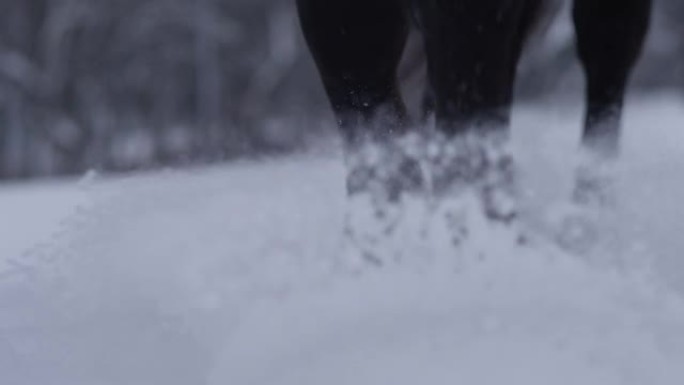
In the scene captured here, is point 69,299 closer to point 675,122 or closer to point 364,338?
point 364,338

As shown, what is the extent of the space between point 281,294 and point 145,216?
1297mm

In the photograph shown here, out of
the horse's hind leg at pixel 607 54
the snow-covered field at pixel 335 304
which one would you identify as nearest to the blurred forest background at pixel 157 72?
Result: the horse's hind leg at pixel 607 54

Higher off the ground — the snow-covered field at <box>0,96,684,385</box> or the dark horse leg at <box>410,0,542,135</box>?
the dark horse leg at <box>410,0,542,135</box>

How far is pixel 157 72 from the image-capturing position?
24047 millimetres

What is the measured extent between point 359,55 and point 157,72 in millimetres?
21043

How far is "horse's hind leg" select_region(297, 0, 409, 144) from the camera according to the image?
3273 millimetres

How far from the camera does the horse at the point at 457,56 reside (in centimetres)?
298

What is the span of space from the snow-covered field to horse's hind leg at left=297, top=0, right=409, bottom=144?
0.76 ft

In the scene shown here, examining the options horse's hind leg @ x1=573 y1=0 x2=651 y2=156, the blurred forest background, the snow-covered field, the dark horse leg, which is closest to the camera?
the snow-covered field

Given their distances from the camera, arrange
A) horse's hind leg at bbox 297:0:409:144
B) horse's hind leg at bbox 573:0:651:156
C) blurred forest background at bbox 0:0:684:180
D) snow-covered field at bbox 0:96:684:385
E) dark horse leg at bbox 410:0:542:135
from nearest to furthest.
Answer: snow-covered field at bbox 0:96:684:385 → dark horse leg at bbox 410:0:542:135 → horse's hind leg at bbox 297:0:409:144 → horse's hind leg at bbox 573:0:651:156 → blurred forest background at bbox 0:0:684:180

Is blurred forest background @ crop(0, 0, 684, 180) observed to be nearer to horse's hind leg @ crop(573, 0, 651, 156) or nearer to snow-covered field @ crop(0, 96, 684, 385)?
horse's hind leg @ crop(573, 0, 651, 156)

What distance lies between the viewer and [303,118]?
1546 centimetres

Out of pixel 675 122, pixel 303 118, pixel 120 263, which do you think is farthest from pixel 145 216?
pixel 303 118

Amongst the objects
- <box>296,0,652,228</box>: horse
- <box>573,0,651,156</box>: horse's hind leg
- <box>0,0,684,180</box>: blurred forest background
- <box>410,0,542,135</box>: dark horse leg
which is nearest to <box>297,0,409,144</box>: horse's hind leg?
<box>296,0,652,228</box>: horse
